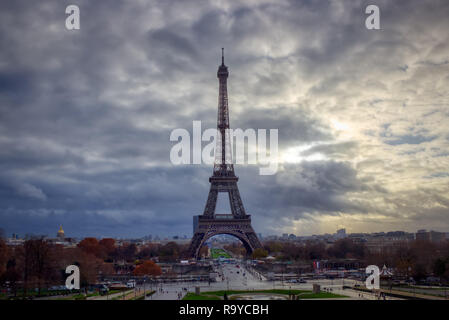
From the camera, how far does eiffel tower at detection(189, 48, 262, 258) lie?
71.1m

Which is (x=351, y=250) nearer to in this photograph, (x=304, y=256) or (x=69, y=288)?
(x=304, y=256)

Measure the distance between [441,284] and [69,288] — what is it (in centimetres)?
3716

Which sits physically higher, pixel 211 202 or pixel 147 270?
pixel 211 202

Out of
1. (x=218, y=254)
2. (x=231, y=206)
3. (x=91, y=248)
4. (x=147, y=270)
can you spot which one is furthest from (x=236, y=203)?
(x=218, y=254)

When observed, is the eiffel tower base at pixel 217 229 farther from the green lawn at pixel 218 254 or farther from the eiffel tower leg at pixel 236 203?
the green lawn at pixel 218 254

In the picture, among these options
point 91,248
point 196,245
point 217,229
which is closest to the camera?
point 196,245

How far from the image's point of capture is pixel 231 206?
74.1m

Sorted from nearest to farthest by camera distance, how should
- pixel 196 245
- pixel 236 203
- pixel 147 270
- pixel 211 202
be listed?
pixel 147 270 → pixel 196 245 → pixel 211 202 → pixel 236 203

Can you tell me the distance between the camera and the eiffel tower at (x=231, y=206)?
233 ft

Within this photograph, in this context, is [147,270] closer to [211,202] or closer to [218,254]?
[211,202]

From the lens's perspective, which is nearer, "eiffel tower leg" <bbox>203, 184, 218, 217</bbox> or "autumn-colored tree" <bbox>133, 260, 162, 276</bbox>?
"autumn-colored tree" <bbox>133, 260, 162, 276</bbox>

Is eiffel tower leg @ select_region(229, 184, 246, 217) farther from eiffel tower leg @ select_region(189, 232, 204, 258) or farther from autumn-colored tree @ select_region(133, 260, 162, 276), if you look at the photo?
autumn-colored tree @ select_region(133, 260, 162, 276)

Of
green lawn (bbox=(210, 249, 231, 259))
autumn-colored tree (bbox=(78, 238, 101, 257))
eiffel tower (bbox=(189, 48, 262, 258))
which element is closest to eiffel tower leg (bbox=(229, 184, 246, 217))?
eiffel tower (bbox=(189, 48, 262, 258))
